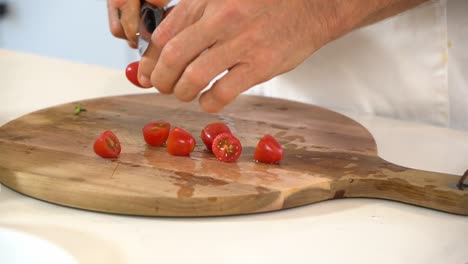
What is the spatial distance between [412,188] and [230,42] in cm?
32

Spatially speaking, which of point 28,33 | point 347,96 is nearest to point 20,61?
point 347,96

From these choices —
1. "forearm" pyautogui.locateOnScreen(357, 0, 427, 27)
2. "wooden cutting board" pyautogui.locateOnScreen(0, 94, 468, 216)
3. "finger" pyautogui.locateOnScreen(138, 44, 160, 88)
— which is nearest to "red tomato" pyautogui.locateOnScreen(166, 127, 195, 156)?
"wooden cutting board" pyautogui.locateOnScreen(0, 94, 468, 216)

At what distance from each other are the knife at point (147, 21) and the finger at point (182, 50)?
0.38 ft

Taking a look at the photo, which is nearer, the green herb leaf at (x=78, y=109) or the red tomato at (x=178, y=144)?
the red tomato at (x=178, y=144)

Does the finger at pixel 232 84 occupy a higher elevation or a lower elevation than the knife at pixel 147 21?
lower

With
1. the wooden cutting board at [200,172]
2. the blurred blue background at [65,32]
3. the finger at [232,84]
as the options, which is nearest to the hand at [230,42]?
the finger at [232,84]

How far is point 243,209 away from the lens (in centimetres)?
93

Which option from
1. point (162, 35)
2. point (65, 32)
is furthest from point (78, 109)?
point (65, 32)

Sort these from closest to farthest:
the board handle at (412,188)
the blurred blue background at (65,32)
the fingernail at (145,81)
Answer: the board handle at (412,188) → the fingernail at (145,81) → the blurred blue background at (65,32)

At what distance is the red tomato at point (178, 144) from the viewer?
3.55 ft

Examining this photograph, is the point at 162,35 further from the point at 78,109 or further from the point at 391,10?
Answer: the point at 391,10

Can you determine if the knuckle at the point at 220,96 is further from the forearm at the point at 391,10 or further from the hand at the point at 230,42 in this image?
the forearm at the point at 391,10

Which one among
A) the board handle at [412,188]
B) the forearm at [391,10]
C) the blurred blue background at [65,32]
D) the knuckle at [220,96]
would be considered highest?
the forearm at [391,10]

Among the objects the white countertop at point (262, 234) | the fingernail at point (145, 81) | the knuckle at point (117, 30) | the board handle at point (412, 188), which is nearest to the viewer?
the white countertop at point (262, 234)
